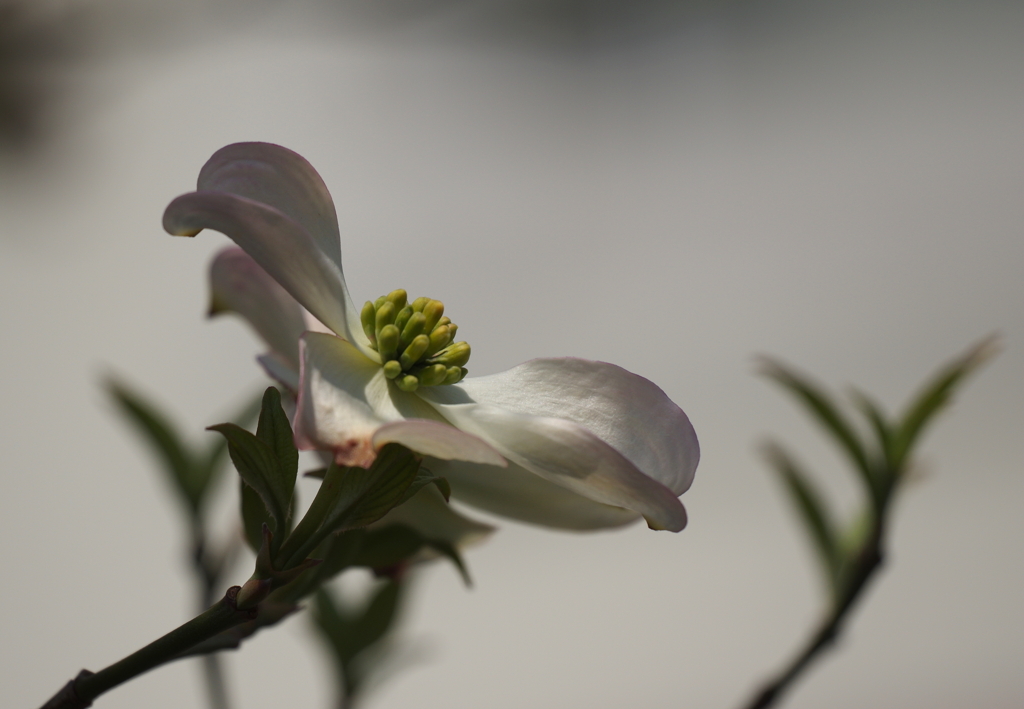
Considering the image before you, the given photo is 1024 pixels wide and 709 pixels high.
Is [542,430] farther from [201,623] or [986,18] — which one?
[986,18]

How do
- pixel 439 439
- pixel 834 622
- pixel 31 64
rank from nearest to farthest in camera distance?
1. pixel 439 439
2. pixel 834 622
3. pixel 31 64

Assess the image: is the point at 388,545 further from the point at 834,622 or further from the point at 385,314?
the point at 834,622

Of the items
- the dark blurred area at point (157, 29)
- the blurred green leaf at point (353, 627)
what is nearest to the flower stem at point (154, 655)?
the blurred green leaf at point (353, 627)

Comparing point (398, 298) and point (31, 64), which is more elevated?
point (31, 64)

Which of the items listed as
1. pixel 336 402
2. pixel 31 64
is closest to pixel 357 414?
pixel 336 402

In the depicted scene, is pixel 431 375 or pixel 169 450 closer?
pixel 431 375

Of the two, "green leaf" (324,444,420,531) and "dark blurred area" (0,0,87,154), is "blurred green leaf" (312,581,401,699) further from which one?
"dark blurred area" (0,0,87,154)

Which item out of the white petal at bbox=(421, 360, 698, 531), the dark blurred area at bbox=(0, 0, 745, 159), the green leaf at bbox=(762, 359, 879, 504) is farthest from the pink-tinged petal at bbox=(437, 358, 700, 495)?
the dark blurred area at bbox=(0, 0, 745, 159)

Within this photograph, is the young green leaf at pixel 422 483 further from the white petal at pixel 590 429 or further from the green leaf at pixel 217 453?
the green leaf at pixel 217 453

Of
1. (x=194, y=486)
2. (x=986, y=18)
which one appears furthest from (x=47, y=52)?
(x=986, y=18)
